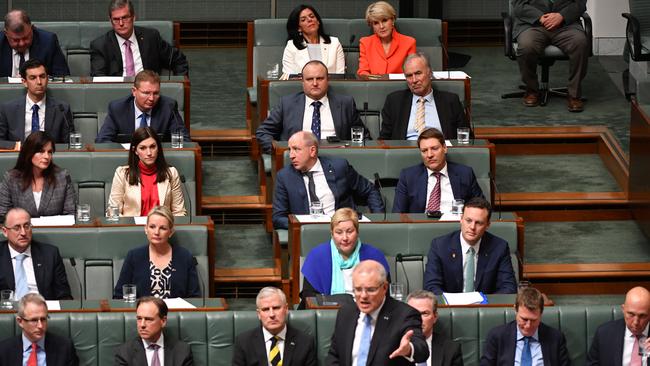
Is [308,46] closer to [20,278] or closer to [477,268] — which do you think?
[477,268]

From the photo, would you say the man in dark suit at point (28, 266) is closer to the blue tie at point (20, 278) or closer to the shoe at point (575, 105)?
the blue tie at point (20, 278)

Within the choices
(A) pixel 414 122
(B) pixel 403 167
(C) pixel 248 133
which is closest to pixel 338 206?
(B) pixel 403 167

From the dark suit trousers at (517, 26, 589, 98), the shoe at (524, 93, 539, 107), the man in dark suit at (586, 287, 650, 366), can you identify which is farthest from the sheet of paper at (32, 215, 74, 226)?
the shoe at (524, 93, 539, 107)

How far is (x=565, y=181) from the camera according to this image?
29.7 ft

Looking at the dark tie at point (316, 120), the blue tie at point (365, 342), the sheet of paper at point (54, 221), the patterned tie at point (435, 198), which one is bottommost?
the blue tie at point (365, 342)

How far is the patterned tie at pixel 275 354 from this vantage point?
6531 millimetres

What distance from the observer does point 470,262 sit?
7215mm

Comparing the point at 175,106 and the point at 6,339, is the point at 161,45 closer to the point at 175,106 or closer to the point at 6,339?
the point at 175,106

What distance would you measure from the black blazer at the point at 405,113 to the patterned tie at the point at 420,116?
49mm

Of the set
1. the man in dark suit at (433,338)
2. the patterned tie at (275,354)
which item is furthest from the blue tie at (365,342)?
the patterned tie at (275,354)

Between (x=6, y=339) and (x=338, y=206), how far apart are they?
76.1 inches

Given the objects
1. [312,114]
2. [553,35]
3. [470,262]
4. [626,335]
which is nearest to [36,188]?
[312,114]

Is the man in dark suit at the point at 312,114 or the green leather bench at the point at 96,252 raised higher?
the man in dark suit at the point at 312,114

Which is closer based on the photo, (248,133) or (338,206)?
(338,206)
